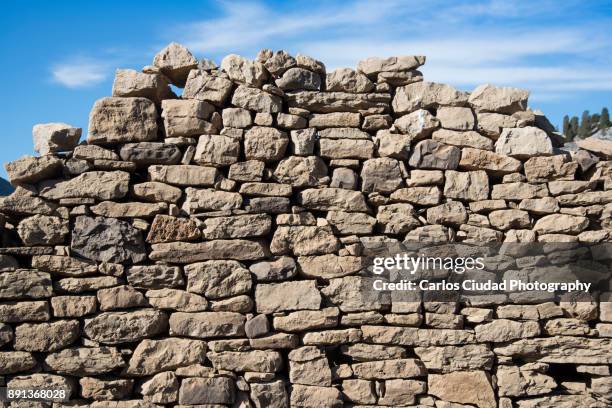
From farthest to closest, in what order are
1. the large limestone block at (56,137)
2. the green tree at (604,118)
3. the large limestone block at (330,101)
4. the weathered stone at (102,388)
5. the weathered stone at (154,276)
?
the green tree at (604,118) < the large limestone block at (330,101) < the large limestone block at (56,137) < the weathered stone at (154,276) < the weathered stone at (102,388)

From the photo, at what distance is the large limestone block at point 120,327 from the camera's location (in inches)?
191

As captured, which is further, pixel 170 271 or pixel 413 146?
pixel 413 146

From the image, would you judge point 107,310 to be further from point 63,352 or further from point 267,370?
point 267,370

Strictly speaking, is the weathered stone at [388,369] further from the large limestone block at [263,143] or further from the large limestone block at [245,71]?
the large limestone block at [245,71]

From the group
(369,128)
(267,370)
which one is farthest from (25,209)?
(369,128)

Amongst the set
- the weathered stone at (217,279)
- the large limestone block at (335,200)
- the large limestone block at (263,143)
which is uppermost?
the large limestone block at (263,143)

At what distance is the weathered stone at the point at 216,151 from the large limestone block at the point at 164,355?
58.8 inches

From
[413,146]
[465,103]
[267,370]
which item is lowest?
[267,370]

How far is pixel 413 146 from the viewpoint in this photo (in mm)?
5301

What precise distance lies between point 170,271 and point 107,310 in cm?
60

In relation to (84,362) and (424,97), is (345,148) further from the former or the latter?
(84,362)

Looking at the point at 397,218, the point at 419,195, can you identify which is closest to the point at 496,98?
the point at 419,195

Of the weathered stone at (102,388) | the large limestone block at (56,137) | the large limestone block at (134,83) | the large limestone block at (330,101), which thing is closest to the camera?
the weathered stone at (102,388)

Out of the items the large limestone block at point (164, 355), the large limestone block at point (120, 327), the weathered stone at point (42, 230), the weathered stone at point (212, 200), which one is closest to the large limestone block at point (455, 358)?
the large limestone block at point (164, 355)
